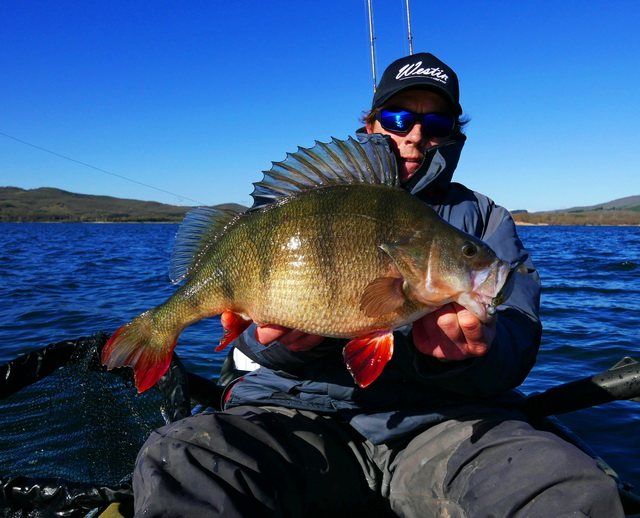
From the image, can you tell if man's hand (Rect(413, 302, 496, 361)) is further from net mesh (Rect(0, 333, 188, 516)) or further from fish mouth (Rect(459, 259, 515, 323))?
net mesh (Rect(0, 333, 188, 516))

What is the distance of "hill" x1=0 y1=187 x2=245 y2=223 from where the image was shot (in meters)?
130

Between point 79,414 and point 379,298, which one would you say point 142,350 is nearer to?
point 379,298

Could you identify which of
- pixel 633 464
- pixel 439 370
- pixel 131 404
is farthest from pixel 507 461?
pixel 633 464

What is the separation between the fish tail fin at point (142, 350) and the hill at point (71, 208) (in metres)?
113

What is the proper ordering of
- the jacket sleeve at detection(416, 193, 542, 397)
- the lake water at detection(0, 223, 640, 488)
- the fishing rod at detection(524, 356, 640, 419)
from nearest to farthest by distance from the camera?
the jacket sleeve at detection(416, 193, 542, 397)
the fishing rod at detection(524, 356, 640, 419)
the lake water at detection(0, 223, 640, 488)

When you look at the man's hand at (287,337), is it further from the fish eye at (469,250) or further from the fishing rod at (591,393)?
the fishing rod at (591,393)

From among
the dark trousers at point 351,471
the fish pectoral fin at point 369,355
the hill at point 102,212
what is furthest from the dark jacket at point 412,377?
the hill at point 102,212

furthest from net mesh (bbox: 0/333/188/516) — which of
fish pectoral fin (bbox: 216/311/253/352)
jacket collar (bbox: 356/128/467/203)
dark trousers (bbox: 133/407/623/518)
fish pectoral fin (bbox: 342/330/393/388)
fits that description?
jacket collar (bbox: 356/128/467/203)

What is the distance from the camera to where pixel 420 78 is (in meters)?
3.33

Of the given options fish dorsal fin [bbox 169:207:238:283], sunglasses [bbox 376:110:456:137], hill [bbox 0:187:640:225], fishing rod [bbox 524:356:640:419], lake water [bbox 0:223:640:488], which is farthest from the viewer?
hill [bbox 0:187:640:225]

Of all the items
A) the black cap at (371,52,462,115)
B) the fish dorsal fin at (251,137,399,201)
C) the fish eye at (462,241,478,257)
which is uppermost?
the black cap at (371,52,462,115)

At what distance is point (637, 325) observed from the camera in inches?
382

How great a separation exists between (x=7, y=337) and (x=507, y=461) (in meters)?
9.34

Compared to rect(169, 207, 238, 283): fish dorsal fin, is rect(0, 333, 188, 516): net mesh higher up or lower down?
lower down
